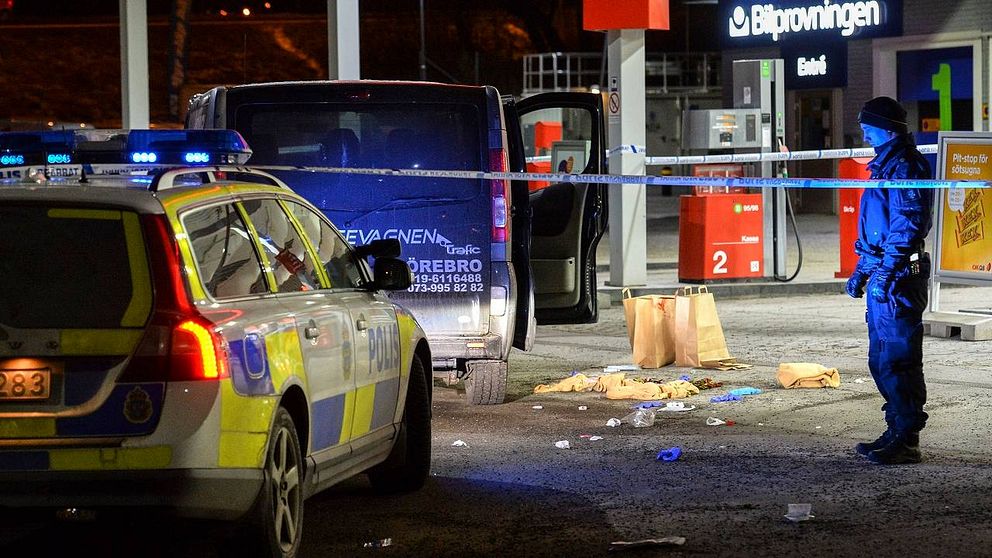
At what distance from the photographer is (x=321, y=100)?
32.2 ft

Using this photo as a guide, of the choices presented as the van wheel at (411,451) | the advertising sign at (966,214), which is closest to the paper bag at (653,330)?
the advertising sign at (966,214)

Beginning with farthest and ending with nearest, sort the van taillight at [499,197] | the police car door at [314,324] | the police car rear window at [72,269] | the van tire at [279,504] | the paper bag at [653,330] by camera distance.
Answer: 1. the paper bag at [653,330]
2. the van taillight at [499,197]
3. the police car door at [314,324]
4. the van tire at [279,504]
5. the police car rear window at [72,269]

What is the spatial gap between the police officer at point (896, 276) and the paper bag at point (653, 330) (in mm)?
3562

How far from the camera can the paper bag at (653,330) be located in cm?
1186

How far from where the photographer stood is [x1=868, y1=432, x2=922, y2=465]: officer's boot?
26.6 feet

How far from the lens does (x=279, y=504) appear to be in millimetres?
5938

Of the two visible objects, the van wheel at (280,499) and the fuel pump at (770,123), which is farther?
the fuel pump at (770,123)

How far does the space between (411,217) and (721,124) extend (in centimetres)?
868

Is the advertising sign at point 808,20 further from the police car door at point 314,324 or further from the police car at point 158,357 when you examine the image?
the police car at point 158,357

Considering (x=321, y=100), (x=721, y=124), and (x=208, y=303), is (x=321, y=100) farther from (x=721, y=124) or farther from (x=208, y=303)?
(x=721, y=124)

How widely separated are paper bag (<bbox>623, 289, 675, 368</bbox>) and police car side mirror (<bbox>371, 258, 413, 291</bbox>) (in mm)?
4676

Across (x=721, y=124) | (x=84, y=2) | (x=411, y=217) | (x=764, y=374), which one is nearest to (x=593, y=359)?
(x=764, y=374)

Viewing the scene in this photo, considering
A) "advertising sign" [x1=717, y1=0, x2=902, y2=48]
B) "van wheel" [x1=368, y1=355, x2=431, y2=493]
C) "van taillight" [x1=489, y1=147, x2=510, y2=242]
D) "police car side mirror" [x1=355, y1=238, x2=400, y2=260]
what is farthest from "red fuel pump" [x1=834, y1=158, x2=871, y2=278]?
"police car side mirror" [x1=355, y1=238, x2=400, y2=260]

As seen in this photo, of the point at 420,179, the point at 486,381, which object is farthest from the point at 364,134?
the point at 486,381
